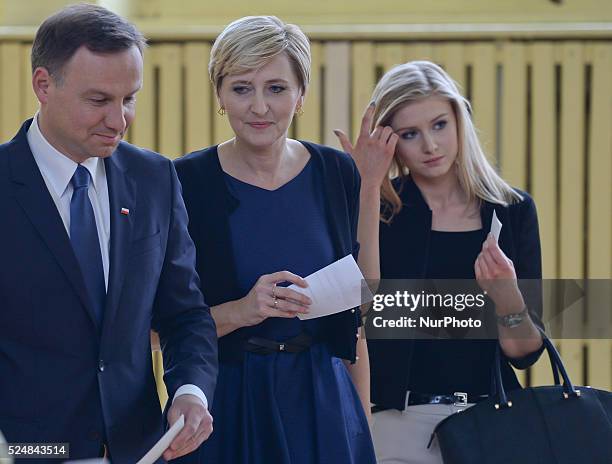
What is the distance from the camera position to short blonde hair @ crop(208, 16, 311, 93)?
2652 mm

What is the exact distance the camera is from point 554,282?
4.93m

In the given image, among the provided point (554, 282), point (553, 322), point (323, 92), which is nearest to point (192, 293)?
point (553, 322)

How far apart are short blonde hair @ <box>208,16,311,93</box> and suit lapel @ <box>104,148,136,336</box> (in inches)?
16.8

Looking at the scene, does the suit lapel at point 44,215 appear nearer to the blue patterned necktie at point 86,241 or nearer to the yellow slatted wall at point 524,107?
the blue patterned necktie at point 86,241

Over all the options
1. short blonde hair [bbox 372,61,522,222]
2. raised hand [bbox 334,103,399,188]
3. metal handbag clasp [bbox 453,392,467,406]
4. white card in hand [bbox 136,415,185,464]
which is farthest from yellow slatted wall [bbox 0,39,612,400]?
white card in hand [bbox 136,415,185,464]

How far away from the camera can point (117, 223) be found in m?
2.26

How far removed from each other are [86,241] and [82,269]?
0.06m

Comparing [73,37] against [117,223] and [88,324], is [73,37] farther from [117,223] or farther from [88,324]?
[88,324]

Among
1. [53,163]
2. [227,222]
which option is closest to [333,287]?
[227,222]

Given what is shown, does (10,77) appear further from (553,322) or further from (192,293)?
(192,293)

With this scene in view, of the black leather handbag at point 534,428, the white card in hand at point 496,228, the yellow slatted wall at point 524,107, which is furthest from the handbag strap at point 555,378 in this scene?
the yellow slatted wall at point 524,107

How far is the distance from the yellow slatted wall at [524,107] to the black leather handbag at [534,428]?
2.67m

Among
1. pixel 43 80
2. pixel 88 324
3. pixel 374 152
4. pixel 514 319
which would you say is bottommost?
pixel 514 319

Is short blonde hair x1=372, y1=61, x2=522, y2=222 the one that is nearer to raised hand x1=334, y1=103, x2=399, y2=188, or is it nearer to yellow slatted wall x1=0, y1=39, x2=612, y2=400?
raised hand x1=334, y1=103, x2=399, y2=188
